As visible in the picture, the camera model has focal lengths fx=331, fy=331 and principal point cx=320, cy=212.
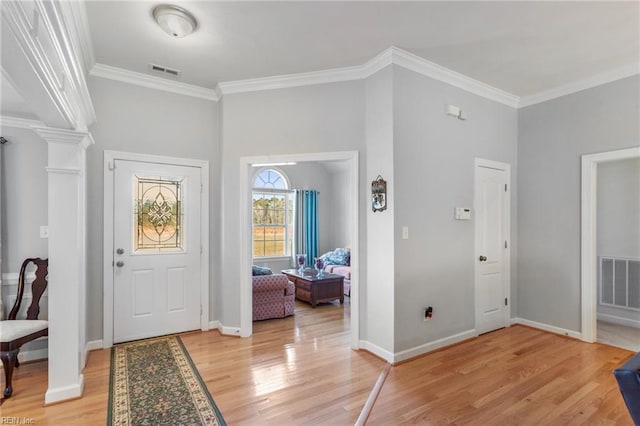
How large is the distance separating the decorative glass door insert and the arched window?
340 cm

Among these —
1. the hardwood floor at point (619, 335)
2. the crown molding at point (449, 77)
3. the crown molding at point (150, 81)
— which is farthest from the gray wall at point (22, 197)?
the hardwood floor at point (619, 335)

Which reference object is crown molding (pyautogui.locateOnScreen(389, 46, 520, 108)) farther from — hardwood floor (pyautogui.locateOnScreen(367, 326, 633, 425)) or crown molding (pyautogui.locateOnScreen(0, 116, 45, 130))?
crown molding (pyautogui.locateOnScreen(0, 116, 45, 130))

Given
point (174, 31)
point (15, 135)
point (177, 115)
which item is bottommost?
point (15, 135)

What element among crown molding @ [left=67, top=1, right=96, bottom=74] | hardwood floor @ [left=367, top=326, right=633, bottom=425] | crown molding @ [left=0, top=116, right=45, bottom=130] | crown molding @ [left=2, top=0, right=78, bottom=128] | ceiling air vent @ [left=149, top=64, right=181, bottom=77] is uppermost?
ceiling air vent @ [left=149, top=64, right=181, bottom=77]

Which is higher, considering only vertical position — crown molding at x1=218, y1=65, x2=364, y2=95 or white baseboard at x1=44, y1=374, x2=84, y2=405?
crown molding at x1=218, y1=65, x2=364, y2=95

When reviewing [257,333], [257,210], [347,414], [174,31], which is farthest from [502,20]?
[257,210]

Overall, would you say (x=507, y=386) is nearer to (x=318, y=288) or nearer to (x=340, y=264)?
(x=318, y=288)

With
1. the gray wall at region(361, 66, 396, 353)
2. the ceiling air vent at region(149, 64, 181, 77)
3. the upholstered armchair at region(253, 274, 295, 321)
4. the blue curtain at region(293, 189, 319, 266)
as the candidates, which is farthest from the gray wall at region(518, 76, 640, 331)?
the blue curtain at region(293, 189, 319, 266)

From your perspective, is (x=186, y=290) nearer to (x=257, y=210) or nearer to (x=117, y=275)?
(x=117, y=275)

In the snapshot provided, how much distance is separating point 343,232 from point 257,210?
2.12 metres

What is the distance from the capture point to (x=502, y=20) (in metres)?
2.68

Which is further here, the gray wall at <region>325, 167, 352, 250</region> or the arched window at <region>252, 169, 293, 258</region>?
the gray wall at <region>325, 167, 352, 250</region>

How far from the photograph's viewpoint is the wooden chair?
2564 millimetres

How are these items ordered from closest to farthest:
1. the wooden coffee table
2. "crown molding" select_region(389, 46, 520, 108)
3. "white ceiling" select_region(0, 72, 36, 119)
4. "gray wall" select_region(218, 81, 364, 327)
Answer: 1. "white ceiling" select_region(0, 72, 36, 119)
2. "crown molding" select_region(389, 46, 520, 108)
3. "gray wall" select_region(218, 81, 364, 327)
4. the wooden coffee table
